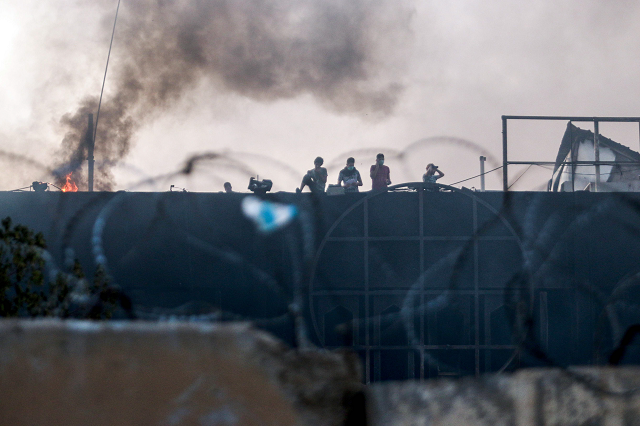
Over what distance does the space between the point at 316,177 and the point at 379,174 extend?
3.12 feet

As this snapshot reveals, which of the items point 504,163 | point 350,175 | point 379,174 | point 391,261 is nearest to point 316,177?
point 350,175

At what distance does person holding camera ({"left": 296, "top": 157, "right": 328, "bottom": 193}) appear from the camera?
8.62m

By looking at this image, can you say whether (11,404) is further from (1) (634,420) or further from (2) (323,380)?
(1) (634,420)

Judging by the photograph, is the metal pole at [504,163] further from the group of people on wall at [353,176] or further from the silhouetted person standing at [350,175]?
the silhouetted person standing at [350,175]

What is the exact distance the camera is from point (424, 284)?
8305mm

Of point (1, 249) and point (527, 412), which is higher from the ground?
point (1, 249)

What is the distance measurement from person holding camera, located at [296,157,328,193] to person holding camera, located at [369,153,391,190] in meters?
0.72

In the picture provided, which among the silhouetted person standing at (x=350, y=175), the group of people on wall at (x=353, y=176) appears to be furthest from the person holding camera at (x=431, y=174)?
the silhouetted person standing at (x=350, y=175)

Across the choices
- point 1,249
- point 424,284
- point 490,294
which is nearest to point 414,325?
point 424,284

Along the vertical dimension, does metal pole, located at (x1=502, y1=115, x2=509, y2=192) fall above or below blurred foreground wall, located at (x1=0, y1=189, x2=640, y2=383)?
above

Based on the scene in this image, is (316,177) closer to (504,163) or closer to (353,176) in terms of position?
(353,176)

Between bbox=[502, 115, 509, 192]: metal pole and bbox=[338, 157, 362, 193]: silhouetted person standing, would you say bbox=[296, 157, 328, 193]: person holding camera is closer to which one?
bbox=[338, 157, 362, 193]: silhouetted person standing

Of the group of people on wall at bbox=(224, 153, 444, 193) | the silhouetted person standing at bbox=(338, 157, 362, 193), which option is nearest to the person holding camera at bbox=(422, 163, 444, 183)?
the group of people on wall at bbox=(224, 153, 444, 193)

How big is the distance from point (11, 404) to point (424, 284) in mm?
7302
